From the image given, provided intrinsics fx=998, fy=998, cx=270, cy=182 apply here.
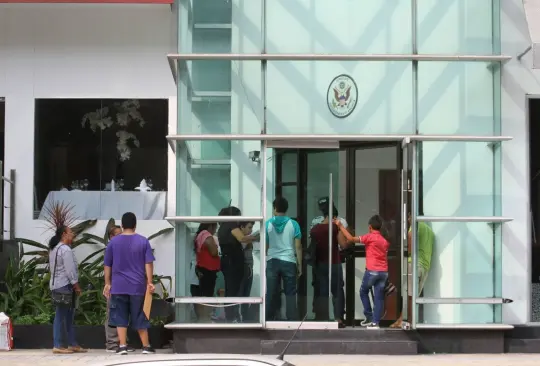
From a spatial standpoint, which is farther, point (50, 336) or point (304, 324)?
point (50, 336)

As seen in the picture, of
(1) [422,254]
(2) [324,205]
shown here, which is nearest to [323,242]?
(2) [324,205]

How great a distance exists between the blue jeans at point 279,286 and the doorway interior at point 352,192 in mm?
115

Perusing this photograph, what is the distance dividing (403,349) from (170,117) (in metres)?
5.68

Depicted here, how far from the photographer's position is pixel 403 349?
1305 cm

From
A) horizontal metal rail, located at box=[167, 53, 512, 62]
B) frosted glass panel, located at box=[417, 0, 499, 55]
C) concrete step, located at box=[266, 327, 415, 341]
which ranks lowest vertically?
concrete step, located at box=[266, 327, 415, 341]

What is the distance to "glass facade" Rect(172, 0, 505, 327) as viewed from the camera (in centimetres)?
1343

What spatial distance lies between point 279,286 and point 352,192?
7.20 feet

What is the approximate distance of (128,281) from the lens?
12.8m

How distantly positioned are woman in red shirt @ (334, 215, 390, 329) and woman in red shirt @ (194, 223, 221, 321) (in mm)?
1726

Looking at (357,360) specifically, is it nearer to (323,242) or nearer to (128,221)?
(323,242)

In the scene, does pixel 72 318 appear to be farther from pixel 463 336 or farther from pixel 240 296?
pixel 463 336

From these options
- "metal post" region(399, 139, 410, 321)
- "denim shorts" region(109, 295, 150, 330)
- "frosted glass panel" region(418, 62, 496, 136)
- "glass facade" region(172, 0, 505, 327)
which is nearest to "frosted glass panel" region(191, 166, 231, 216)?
"glass facade" region(172, 0, 505, 327)

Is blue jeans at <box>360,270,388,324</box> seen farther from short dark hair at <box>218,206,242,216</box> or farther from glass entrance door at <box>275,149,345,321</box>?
short dark hair at <box>218,206,242,216</box>

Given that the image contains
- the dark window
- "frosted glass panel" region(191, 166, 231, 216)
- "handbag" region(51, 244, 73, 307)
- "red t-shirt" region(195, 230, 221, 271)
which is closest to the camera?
"handbag" region(51, 244, 73, 307)
